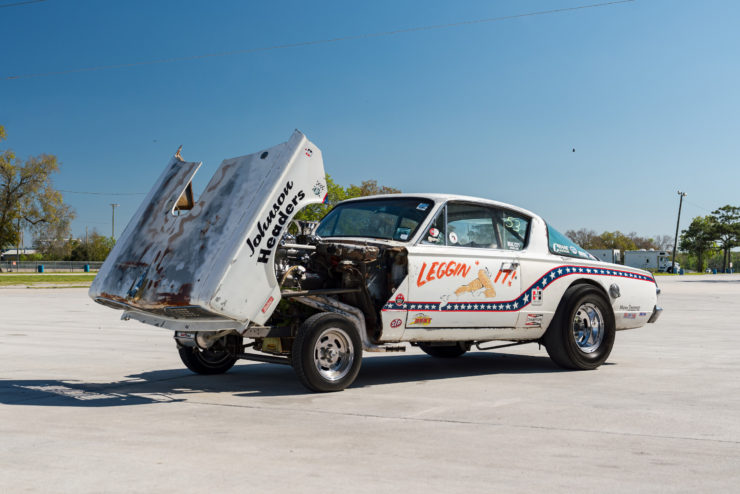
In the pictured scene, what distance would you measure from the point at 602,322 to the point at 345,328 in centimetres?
356

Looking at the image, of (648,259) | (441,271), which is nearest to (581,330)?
(441,271)

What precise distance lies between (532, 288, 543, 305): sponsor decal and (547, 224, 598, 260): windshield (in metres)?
0.60

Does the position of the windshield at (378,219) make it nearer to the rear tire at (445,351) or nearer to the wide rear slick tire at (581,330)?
the wide rear slick tire at (581,330)

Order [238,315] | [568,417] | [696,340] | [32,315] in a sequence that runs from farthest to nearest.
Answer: [32,315], [696,340], [238,315], [568,417]

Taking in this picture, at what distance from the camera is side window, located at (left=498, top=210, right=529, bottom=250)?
8.33 metres

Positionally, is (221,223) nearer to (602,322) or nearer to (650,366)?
(602,322)

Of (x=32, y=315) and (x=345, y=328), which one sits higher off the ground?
(x=345, y=328)

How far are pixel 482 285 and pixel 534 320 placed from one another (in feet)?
3.00

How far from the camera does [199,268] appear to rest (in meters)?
6.30

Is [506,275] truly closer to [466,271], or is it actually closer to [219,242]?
[466,271]

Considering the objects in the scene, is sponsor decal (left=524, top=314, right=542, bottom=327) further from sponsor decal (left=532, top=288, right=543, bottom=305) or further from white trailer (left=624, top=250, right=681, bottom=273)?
white trailer (left=624, top=250, right=681, bottom=273)

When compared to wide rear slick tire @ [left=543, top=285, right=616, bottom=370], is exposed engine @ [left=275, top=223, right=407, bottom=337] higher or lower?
higher

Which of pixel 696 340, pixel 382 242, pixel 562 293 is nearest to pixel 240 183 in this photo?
pixel 382 242

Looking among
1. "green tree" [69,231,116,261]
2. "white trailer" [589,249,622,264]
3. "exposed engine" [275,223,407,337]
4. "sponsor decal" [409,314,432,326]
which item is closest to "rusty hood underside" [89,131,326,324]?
"exposed engine" [275,223,407,337]
